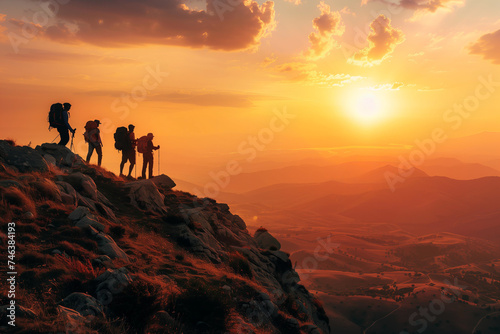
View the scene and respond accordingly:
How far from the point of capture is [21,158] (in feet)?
63.1

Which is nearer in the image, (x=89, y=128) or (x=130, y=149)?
(x=89, y=128)

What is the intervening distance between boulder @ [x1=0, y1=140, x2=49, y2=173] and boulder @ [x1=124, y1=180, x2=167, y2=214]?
5303 millimetres

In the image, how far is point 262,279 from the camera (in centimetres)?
2094

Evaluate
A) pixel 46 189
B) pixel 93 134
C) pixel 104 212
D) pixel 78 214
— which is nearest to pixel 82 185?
pixel 104 212

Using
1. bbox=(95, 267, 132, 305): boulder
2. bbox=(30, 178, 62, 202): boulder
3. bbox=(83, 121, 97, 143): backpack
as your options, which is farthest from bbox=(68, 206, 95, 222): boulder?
bbox=(83, 121, 97, 143): backpack

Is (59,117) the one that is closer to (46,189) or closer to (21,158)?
(21,158)

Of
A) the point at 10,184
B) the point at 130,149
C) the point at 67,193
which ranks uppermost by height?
the point at 130,149

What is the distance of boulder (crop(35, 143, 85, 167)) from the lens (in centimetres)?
2331

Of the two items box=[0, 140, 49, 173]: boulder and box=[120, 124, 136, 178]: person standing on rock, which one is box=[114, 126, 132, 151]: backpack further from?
box=[0, 140, 49, 173]: boulder

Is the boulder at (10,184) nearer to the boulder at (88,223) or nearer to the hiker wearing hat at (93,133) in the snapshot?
the boulder at (88,223)

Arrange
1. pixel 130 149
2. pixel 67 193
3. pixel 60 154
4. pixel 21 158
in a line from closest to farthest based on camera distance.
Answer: pixel 67 193
pixel 21 158
pixel 60 154
pixel 130 149

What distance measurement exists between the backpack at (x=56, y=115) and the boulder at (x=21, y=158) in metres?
2.15

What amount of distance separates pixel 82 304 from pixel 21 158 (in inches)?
550

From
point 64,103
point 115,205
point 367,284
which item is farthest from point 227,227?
point 367,284
